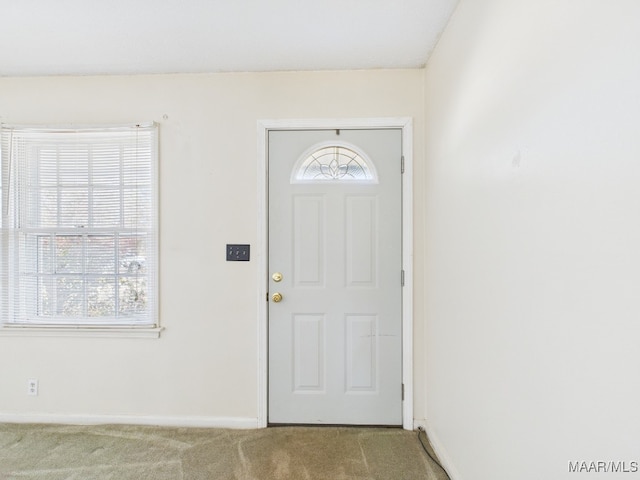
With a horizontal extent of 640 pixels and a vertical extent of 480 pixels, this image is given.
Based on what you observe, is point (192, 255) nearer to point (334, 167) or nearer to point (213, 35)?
point (334, 167)

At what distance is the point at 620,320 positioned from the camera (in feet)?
2.46

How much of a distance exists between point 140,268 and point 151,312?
30 centimetres

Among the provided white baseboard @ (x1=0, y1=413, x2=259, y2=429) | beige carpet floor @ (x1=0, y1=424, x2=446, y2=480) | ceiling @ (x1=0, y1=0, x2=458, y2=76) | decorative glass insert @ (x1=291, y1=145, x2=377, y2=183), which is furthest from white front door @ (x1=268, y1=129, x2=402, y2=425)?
ceiling @ (x1=0, y1=0, x2=458, y2=76)

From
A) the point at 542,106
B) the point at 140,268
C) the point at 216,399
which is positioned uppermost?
the point at 542,106

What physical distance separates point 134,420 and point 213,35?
2.45 meters

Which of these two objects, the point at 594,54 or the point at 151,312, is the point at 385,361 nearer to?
the point at 151,312

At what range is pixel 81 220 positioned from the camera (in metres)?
2.30

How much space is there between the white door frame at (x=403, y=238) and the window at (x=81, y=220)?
0.75m

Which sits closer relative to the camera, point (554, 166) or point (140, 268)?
point (554, 166)

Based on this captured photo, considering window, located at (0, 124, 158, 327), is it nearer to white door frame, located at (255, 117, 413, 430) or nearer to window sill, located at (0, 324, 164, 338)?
window sill, located at (0, 324, 164, 338)

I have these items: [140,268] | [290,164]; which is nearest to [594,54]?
[290,164]

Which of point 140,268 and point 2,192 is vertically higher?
point 2,192

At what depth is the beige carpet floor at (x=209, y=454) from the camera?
1.81 meters

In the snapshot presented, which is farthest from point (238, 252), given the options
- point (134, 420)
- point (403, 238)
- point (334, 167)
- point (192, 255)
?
point (134, 420)
